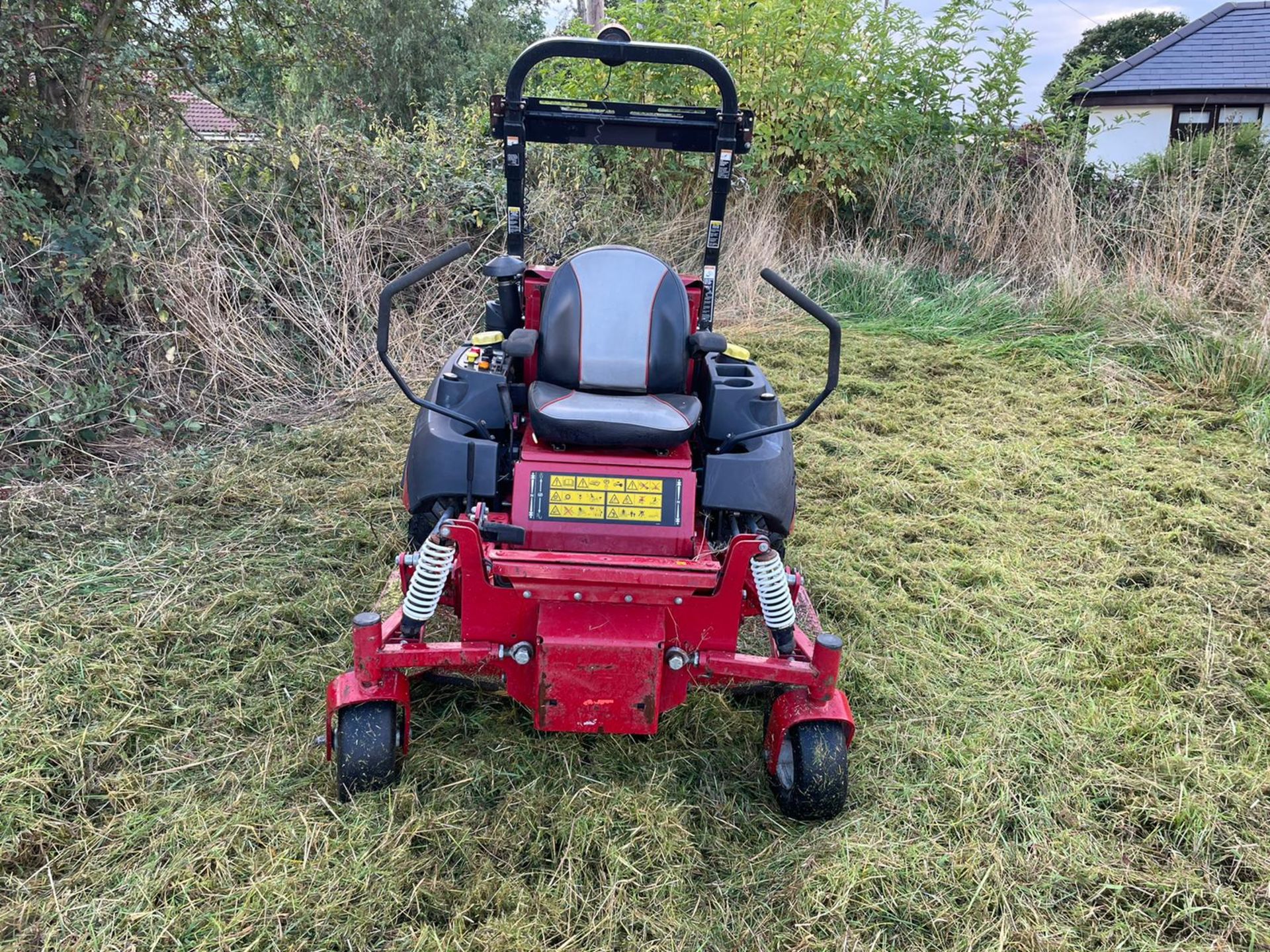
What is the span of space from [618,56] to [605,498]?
1.33m

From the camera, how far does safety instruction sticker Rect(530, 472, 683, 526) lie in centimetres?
223

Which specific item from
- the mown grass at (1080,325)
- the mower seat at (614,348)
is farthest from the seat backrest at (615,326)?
the mown grass at (1080,325)

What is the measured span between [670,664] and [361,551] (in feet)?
5.81

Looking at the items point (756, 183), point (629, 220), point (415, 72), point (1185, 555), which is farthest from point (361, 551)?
point (415, 72)

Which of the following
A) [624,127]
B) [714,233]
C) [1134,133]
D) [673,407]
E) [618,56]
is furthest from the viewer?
[1134,133]

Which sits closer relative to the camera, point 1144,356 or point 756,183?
point 1144,356

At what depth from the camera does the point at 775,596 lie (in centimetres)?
225

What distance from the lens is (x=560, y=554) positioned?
212 cm

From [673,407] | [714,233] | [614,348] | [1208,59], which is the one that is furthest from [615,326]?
[1208,59]

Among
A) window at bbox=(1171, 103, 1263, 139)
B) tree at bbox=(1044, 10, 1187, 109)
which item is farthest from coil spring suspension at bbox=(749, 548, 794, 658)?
tree at bbox=(1044, 10, 1187, 109)

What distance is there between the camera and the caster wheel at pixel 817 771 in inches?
88.1

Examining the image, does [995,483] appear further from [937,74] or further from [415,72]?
[415,72]

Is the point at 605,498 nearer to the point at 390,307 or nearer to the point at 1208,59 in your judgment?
the point at 390,307

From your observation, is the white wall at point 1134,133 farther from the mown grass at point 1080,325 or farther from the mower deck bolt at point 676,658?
the mower deck bolt at point 676,658
